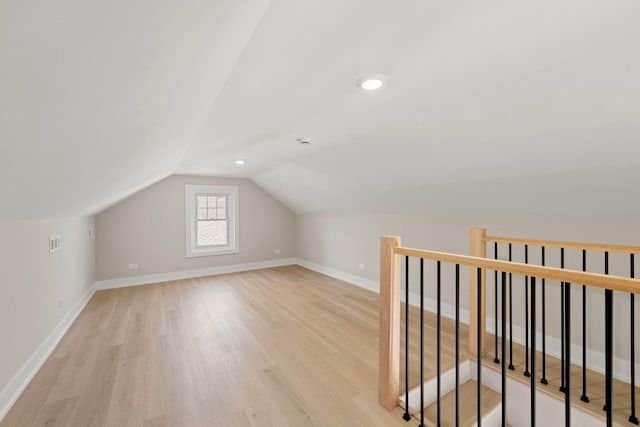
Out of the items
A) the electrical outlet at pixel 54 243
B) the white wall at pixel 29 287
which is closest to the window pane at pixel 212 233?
the white wall at pixel 29 287

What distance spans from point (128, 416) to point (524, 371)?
2.75 meters

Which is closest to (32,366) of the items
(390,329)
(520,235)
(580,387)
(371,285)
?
(390,329)

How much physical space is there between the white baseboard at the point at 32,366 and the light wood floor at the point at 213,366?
5 centimetres

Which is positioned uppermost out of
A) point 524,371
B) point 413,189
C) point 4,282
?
point 413,189

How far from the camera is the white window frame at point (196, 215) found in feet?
16.4

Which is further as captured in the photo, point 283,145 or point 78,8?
point 283,145

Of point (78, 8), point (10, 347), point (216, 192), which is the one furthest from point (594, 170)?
point (216, 192)

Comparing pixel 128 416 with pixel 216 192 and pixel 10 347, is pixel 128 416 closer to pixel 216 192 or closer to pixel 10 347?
pixel 10 347

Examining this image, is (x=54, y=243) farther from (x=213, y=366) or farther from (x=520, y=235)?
(x=520, y=235)

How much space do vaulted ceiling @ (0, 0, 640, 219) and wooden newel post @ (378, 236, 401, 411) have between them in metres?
0.96

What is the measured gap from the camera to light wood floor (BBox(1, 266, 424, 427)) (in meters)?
1.66

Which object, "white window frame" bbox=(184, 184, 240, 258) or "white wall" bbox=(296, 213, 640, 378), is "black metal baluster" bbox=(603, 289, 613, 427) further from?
"white window frame" bbox=(184, 184, 240, 258)

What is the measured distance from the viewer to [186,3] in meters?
0.66

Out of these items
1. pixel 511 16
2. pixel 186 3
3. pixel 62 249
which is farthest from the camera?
pixel 62 249
